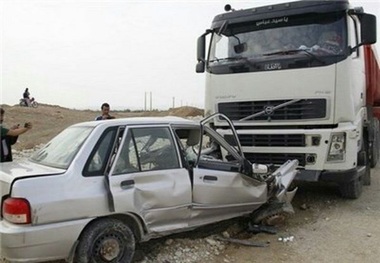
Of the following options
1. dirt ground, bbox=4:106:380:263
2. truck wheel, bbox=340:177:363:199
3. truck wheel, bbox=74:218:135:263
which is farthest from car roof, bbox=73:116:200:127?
truck wheel, bbox=340:177:363:199

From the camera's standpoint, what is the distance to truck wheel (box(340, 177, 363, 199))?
6980 mm

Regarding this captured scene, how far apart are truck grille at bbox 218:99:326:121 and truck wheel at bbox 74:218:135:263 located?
329 cm

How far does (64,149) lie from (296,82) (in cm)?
372

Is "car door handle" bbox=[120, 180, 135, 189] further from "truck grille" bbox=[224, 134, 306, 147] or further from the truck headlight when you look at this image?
the truck headlight

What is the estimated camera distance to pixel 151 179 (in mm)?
4484

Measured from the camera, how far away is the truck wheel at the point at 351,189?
22.9 ft

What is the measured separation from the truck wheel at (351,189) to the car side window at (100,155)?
446 centimetres

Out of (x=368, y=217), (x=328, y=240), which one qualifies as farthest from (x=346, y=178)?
(x=328, y=240)

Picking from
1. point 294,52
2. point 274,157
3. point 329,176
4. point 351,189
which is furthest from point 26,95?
point 329,176

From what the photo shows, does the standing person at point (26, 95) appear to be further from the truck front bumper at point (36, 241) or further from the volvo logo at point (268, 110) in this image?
Answer: the truck front bumper at point (36, 241)

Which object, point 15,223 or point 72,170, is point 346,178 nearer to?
point 72,170

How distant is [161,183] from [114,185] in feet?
1.92

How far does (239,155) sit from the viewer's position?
17.6 ft

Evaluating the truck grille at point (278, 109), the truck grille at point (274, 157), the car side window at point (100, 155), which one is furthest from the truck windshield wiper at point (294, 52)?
the car side window at point (100, 155)
